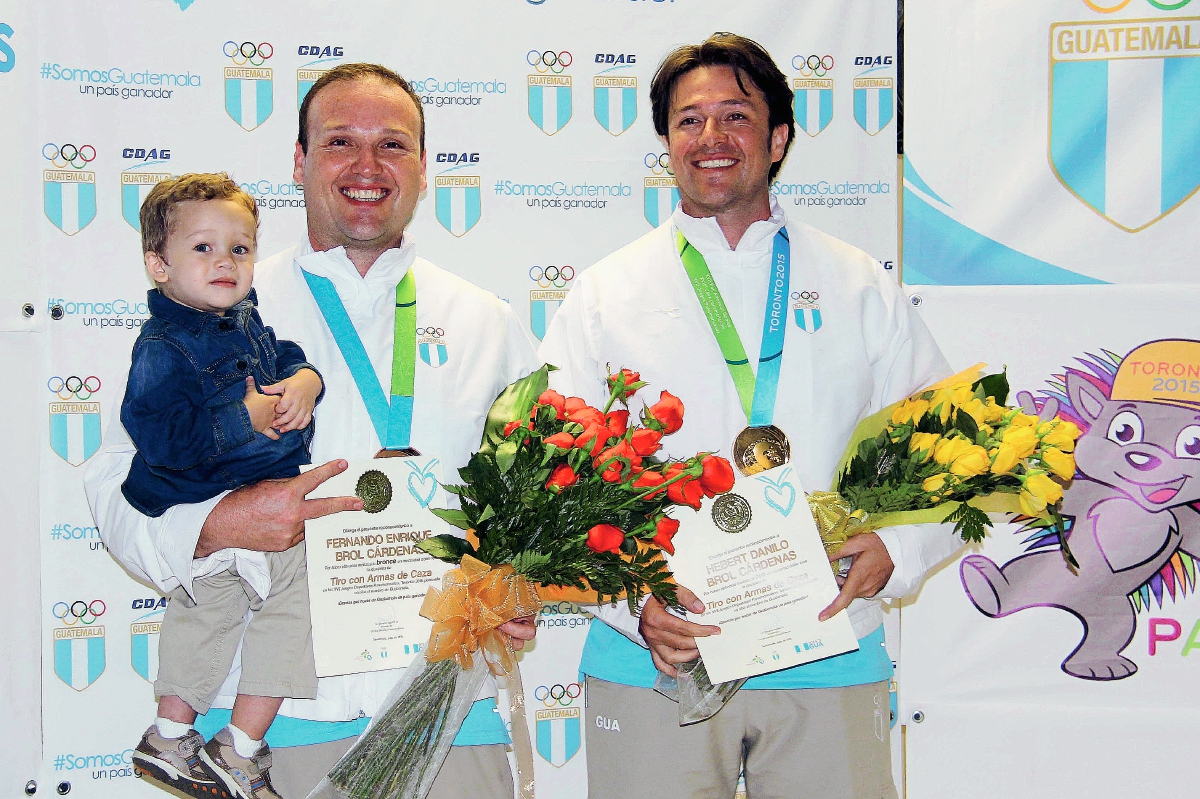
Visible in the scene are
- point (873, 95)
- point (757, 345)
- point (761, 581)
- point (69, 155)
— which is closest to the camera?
point (761, 581)

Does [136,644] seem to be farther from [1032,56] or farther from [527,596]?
[1032,56]

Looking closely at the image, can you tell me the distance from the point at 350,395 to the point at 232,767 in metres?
0.89

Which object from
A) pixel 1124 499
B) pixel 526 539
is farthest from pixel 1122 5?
pixel 526 539

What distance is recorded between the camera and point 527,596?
2201mm

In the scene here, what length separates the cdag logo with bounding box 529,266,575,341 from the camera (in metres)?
3.50

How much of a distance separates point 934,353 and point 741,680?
108 centimetres

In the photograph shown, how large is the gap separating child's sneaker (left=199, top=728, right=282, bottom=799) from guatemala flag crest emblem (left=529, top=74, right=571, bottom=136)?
213 centimetres

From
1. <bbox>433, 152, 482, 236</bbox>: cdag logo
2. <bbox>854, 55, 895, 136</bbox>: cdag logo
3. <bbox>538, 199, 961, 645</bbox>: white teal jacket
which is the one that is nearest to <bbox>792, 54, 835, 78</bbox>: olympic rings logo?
<bbox>854, 55, 895, 136</bbox>: cdag logo

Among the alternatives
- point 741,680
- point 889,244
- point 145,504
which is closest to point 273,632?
point 145,504

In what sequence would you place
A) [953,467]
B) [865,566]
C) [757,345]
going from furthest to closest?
1. [757,345]
2. [865,566]
3. [953,467]

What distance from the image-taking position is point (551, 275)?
3.51 metres

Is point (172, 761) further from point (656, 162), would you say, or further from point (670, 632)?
point (656, 162)

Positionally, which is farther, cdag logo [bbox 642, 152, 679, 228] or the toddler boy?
cdag logo [bbox 642, 152, 679, 228]

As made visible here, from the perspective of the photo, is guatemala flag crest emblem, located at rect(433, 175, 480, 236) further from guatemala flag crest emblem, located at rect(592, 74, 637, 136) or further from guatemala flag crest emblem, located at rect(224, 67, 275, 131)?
guatemala flag crest emblem, located at rect(224, 67, 275, 131)
